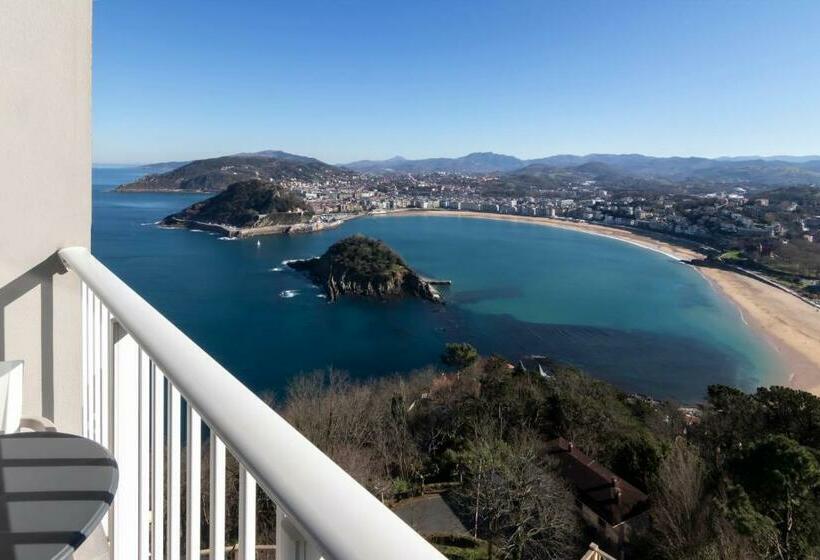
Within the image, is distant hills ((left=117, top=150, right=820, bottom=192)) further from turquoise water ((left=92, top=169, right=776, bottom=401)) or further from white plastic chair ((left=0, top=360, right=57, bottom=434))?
white plastic chair ((left=0, top=360, right=57, bottom=434))

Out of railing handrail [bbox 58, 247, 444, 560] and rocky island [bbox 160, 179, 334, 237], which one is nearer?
railing handrail [bbox 58, 247, 444, 560]

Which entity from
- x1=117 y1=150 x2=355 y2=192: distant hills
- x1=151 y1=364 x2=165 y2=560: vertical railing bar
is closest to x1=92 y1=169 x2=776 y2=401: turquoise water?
x1=151 y1=364 x2=165 y2=560: vertical railing bar

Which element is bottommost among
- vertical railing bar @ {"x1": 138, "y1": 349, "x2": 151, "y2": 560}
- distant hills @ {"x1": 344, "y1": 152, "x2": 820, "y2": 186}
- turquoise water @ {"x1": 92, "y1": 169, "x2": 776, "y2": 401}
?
turquoise water @ {"x1": 92, "y1": 169, "x2": 776, "y2": 401}

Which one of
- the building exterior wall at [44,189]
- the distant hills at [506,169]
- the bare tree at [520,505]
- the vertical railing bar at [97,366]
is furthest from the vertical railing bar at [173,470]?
the distant hills at [506,169]

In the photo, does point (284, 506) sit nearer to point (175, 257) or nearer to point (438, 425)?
point (438, 425)

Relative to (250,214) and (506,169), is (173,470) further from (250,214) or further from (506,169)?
(506,169)

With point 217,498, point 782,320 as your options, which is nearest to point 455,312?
point 782,320
